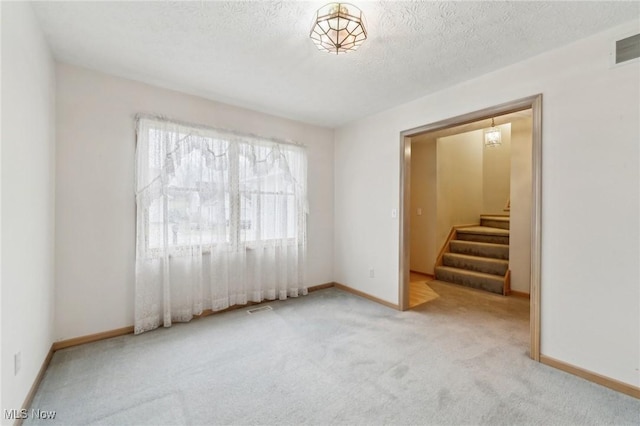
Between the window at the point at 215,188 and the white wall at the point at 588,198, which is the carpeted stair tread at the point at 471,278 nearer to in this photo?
the white wall at the point at 588,198

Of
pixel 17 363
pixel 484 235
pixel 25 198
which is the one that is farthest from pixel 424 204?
pixel 17 363

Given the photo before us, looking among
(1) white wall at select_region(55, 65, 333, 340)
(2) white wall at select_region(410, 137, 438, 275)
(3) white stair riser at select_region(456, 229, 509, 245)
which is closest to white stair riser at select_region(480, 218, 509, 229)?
(3) white stair riser at select_region(456, 229, 509, 245)

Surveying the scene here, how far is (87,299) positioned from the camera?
2.57 meters

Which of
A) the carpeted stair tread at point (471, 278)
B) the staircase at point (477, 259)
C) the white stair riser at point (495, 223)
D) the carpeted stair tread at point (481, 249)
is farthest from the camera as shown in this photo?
the white stair riser at point (495, 223)

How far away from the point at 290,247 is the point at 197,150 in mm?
1730

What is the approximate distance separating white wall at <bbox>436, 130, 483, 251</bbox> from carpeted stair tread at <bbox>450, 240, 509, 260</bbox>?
0.26 m

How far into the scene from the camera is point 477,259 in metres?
4.70

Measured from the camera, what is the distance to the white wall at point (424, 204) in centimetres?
531

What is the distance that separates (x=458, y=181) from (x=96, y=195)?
5964 mm

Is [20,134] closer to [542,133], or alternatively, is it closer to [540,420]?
[540,420]

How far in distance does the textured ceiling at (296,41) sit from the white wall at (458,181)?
2.82m

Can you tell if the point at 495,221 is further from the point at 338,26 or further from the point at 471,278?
the point at 338,26

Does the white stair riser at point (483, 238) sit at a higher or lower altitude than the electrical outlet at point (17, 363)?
higher
